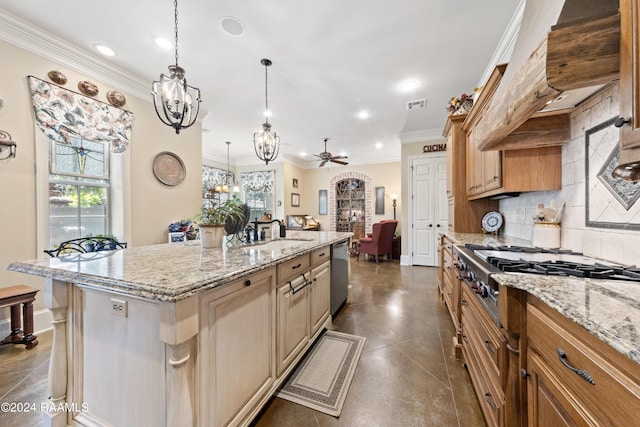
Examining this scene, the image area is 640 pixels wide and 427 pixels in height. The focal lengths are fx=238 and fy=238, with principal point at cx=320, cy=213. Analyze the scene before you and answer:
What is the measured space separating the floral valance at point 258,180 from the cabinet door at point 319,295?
539 cm

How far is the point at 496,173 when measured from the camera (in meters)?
2.04

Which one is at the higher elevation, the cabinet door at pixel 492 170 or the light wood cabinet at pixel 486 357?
the cabinet door at pixel 492 170

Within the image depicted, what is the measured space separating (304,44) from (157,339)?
8.81ft

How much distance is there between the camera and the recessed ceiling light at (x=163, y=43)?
7.72ft

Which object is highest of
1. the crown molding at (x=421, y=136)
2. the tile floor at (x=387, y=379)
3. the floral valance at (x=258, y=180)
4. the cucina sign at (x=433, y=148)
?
the crown molding at (x=421, y=136)

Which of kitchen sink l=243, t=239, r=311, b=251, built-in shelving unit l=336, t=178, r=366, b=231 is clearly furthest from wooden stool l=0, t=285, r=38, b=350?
built-in shelving unit l=336, t=178, r=366, b=231

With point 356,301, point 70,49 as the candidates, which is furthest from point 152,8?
point 356,301

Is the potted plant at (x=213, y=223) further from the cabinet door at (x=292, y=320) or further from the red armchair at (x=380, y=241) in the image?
the red armchair at (x=380, y=241)

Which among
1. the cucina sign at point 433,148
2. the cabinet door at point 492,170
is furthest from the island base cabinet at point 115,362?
the cucina sign at point 433,148

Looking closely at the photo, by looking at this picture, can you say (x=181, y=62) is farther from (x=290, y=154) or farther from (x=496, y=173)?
(x=290, y=154)

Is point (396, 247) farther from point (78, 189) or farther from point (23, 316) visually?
point (23, 316)

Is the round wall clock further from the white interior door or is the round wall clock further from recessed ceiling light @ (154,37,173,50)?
recessed ceiling light @ (154,37,173,50)

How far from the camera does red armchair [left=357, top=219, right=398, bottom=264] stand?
5363 mm

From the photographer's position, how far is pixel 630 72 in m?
0.72
